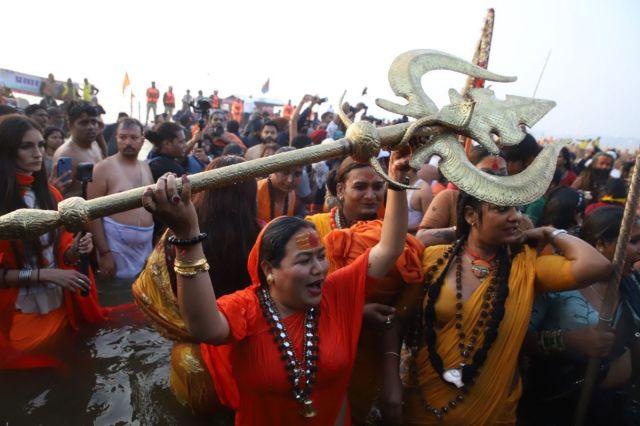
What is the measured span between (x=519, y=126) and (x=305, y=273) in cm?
113

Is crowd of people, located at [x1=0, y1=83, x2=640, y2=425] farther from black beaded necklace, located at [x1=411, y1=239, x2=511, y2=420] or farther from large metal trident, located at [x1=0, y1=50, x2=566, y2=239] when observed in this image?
large metal trident, located at [x1=0, y1=50, x2=566, y2=239]

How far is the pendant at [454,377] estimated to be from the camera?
2029 mm

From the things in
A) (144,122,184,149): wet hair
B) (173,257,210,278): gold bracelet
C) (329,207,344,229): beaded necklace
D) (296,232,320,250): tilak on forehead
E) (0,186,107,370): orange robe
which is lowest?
(0,186,107,370): orange robe

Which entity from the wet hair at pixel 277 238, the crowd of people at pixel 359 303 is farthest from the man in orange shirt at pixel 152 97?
the wet hair at pixel 277 238

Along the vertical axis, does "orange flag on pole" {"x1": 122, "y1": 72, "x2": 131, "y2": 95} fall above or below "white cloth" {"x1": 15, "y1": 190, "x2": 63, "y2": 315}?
above

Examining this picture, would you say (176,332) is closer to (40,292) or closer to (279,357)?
(279,357)

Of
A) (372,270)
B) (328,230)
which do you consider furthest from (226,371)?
(328,230)

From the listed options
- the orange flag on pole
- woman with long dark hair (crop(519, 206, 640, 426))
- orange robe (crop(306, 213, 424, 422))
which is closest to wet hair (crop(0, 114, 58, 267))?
orange robe (crop(306, 213, 424, 422))

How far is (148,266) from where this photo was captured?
8.19ft

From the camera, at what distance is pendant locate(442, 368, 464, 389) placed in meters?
2.03

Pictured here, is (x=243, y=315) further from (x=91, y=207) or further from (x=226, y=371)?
(x=91, y=207)

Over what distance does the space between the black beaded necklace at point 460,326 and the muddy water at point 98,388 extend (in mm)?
1335

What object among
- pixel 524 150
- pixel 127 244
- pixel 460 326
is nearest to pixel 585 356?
pixel 460 326

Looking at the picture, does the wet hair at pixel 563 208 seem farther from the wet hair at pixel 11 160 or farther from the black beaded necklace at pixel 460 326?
the wet hair at pixel 11 160
